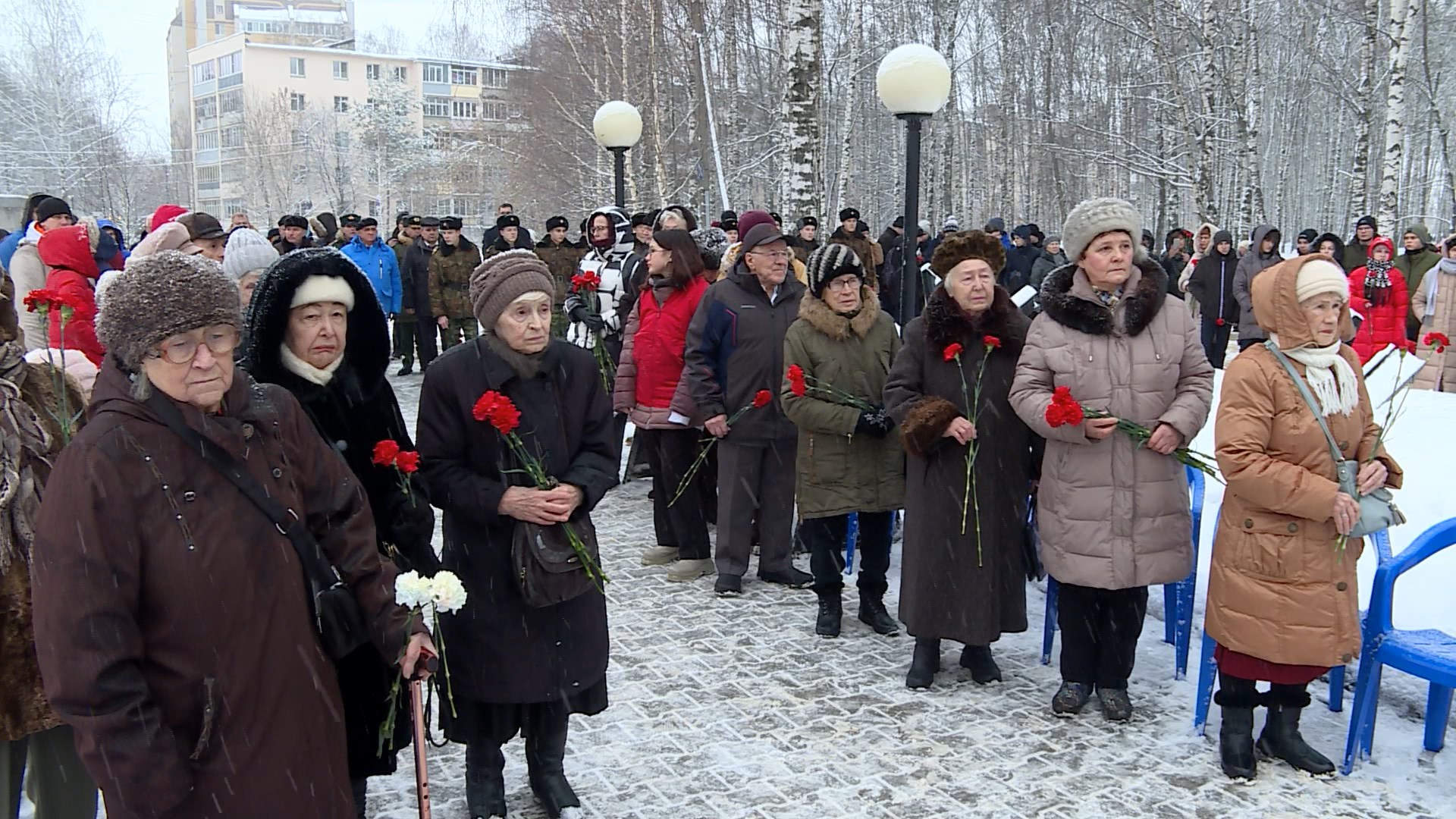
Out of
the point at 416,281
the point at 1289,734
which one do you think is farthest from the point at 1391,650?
the point at 416,281

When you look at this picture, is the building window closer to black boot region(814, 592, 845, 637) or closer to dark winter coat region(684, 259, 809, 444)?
dark winter coat region(684, 259, 809, 444)

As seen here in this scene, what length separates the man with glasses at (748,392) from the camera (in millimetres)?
6230

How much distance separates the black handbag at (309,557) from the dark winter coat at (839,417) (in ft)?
10.0

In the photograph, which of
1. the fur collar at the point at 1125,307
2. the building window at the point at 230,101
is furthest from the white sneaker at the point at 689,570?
the building window at the point at 230,101

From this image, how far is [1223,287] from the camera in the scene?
51.3ft

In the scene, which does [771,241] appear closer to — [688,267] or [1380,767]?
[688,267]

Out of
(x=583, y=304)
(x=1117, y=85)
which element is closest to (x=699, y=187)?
(x=1117, y=85)

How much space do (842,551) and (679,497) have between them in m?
1.46

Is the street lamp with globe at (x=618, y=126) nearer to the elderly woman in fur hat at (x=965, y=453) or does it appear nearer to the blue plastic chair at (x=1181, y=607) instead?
the elderly woman in fur hat at (x=965, y=453)

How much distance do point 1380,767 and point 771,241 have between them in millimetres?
3700

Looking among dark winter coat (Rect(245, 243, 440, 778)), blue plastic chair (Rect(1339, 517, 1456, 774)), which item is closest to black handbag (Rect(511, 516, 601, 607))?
dark winter coat (Rect(245, 243, 440, 778))

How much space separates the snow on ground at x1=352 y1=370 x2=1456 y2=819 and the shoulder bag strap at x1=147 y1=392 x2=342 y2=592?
65.4 inches

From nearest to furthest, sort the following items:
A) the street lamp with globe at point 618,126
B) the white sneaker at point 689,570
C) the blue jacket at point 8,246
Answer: the white sneaker at point 689,570 → the blue jacket at point 8,246 → the street lamp with globe at point 618,126

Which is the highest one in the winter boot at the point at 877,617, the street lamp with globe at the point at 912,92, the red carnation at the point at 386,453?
the street lamp with globe at the point at 912,92
